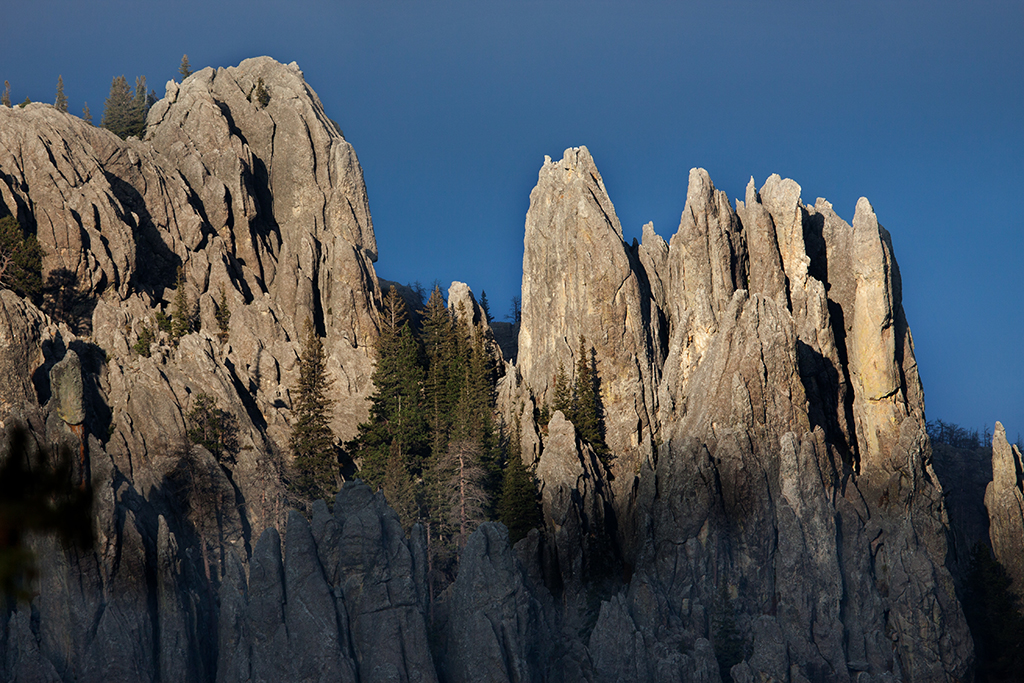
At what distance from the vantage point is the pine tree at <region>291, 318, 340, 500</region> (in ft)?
212

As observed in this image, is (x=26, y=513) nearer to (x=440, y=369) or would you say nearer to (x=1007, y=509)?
(x=440, y=369)

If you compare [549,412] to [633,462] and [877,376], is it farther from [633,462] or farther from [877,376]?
[877,376]

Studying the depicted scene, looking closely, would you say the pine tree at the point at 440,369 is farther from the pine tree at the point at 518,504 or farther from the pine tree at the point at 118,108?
the pine tree at the point at 118,108

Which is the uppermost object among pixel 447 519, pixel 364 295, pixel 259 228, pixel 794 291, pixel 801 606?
pixel 259 228

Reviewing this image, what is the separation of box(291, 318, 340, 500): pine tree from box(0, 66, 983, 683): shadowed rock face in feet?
4.87

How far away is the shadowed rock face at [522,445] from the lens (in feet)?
155

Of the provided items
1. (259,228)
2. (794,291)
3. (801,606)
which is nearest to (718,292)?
(794,291)

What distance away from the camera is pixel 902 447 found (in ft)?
216

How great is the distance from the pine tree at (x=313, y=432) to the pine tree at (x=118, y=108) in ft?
140

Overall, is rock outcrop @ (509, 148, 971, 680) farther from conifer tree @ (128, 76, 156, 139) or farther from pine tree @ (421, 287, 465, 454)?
conifer tree @ (128, 76, 156, 139)

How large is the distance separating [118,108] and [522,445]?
65900 mm

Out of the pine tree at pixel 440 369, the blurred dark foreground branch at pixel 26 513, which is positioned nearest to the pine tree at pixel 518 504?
the pine tree at pixel 440 369

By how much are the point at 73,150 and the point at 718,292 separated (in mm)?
52017

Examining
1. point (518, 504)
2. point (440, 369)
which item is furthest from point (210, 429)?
point (518, 504)
